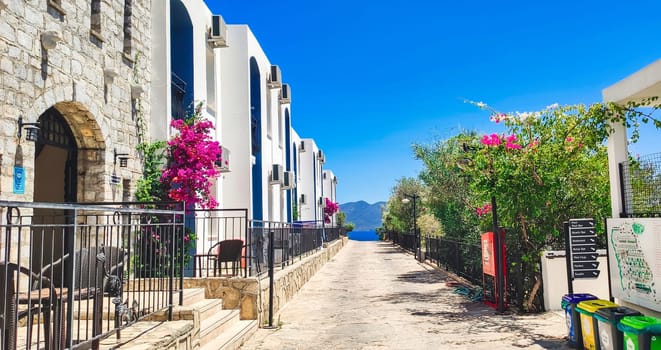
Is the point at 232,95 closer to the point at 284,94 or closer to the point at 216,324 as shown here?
the point at 284,94

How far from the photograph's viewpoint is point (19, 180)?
6879mm

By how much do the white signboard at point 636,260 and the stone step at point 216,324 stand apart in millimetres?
5532

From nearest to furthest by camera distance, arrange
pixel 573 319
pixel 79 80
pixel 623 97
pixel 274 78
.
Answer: pixel 573 319, pixel 623 97, pixel 79 80, pixel 274 78

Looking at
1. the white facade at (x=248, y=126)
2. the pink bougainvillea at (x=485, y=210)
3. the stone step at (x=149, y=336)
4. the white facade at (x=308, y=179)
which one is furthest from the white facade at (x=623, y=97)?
the white facade at (x=308, y=179)

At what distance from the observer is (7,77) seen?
6.70 metres

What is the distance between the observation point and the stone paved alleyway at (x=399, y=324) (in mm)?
7445

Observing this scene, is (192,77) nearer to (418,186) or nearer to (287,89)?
(287,89)

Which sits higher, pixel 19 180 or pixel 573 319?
pixel 19 180

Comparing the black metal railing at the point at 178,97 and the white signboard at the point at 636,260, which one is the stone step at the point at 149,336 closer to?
the white signboard at the point at 636,260

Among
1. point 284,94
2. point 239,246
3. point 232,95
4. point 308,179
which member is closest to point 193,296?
point 239,246

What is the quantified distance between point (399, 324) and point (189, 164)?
5.15 m

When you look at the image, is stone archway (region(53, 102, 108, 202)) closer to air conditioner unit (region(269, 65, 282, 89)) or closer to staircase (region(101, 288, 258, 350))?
staircase (region(101, 288, 258, 350))

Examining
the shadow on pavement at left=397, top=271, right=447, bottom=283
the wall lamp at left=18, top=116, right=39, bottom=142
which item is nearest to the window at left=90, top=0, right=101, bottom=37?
the wall lamp at left=18, top=116, right=39, bottom=142

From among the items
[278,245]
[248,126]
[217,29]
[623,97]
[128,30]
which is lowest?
[278,245]
